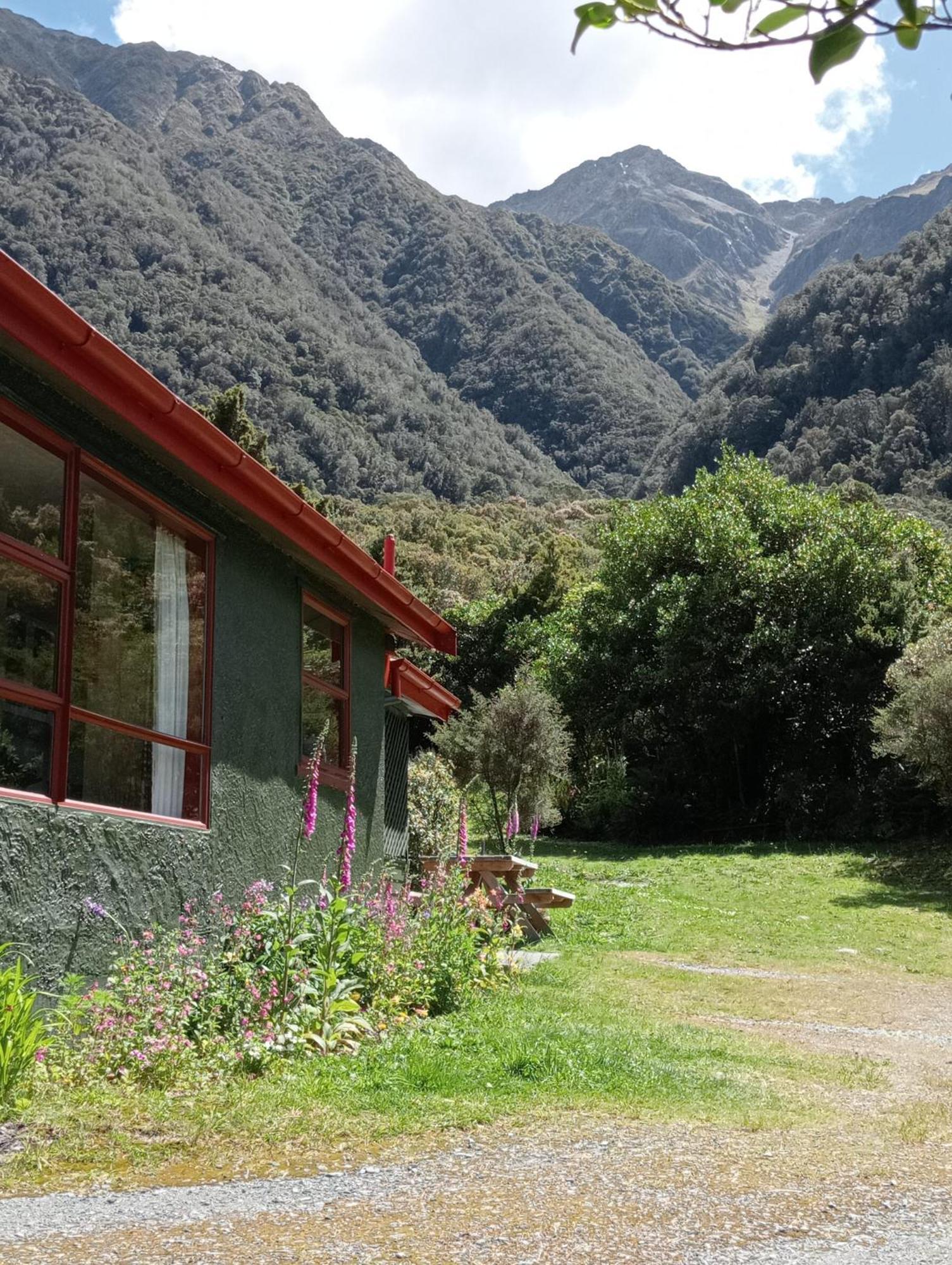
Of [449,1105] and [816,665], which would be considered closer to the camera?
[449,1105]

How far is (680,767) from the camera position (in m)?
25.3

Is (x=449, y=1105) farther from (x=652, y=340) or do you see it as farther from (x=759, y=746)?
(x=652, y=340)

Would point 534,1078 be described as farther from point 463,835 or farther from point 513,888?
point 513,888

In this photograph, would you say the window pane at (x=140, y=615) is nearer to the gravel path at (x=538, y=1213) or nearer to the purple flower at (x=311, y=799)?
the purple flower at (x=311, y=799)

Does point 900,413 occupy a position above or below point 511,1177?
above

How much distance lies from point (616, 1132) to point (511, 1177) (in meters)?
0.80

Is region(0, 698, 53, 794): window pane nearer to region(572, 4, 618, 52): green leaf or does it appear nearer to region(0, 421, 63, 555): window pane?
region(0, 421, 63, 555): window pane

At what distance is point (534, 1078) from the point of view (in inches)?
215

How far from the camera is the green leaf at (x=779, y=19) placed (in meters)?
1.48

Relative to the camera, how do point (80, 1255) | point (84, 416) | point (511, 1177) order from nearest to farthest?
1. point (80, 1255)
2. point (511, 1177)
3. point (84, 416)

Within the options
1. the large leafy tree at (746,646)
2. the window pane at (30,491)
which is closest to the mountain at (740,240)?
the large leafy tree at (746,646)

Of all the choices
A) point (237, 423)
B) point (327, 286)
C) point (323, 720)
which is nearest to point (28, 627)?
point (323, 720)

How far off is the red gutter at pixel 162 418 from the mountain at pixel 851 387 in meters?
52.0

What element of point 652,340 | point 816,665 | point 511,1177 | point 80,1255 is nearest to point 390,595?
point 511,1177
